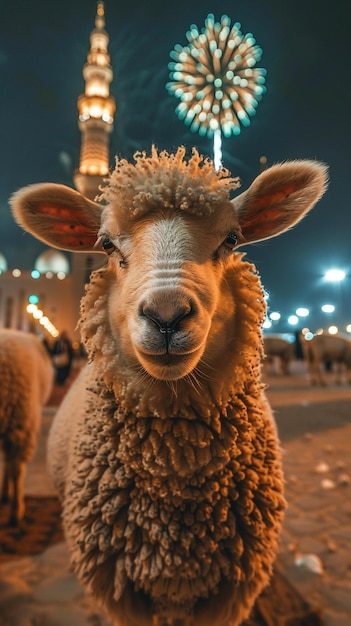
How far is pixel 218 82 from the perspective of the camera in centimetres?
764

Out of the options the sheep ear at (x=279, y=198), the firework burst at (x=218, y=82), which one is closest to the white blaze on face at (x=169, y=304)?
the sheep ear at (x=279, y=198)

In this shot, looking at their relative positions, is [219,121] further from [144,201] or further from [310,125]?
[144,201]

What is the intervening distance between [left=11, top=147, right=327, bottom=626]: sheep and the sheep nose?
7 cm

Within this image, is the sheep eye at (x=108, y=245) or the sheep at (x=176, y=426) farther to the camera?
the sheep eye at (x=108, y=245)

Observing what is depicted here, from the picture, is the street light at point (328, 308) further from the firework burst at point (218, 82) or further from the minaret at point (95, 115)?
the firework burst at point (218, 82)

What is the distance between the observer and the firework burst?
23.4ft

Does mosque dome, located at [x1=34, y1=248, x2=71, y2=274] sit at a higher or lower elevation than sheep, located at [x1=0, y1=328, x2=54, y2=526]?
higher

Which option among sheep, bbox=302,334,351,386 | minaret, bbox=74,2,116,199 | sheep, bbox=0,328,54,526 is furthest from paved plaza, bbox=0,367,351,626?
minaret, bbox=74,2,116,199

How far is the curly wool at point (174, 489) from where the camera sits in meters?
1.15

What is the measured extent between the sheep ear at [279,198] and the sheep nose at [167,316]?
2.21 ft

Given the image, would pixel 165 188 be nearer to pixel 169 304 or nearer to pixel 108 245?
pixel 108 245

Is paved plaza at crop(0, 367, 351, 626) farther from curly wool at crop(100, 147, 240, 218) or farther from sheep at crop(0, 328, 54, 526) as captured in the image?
curly wool at crop(100, 147, 240, 218)

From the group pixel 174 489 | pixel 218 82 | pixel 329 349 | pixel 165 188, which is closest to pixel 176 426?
pixel 174 489

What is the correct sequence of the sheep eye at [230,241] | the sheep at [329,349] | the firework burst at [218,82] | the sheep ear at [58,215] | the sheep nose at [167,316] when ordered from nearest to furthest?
the sheep nose at [167,316] → the sheep eye at [230,241] → the sheep ear at [58,215] → the firework burst at [218,82] → the sheep at [329,349]
